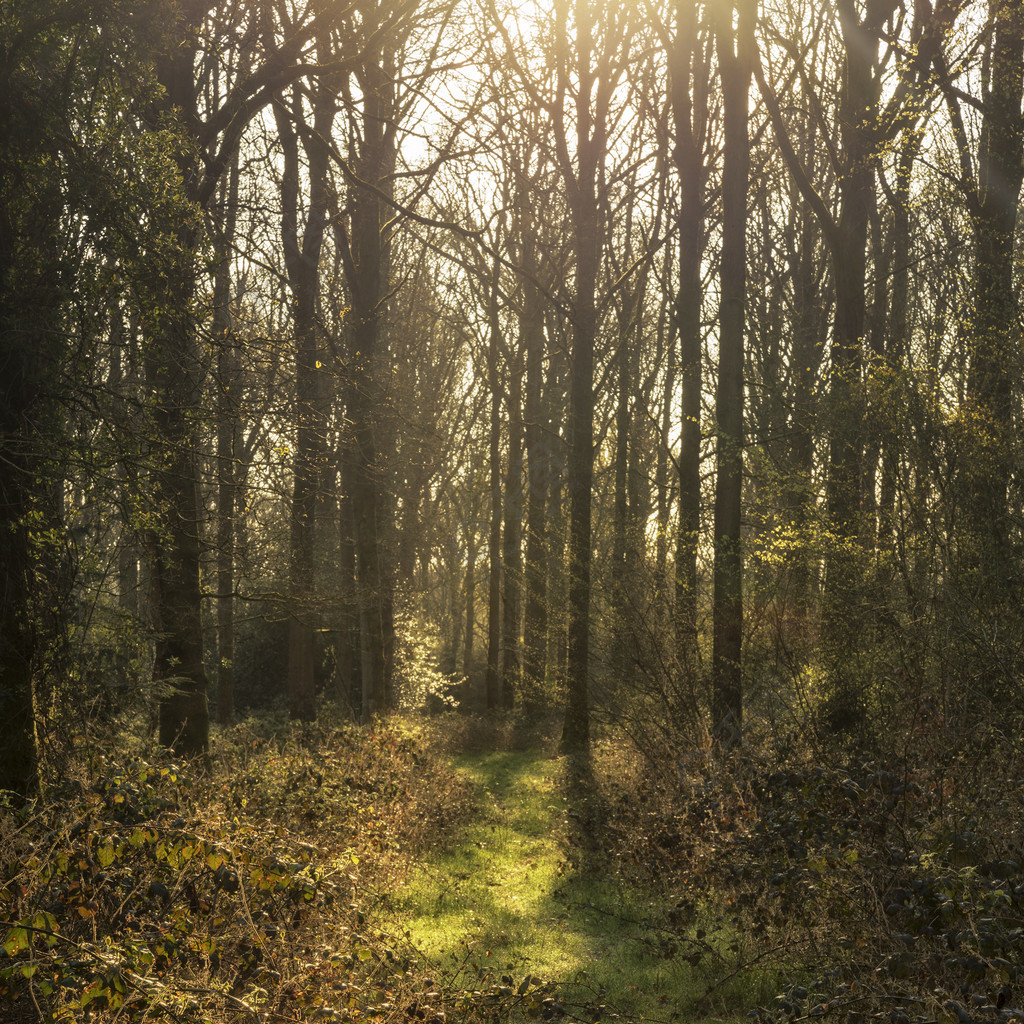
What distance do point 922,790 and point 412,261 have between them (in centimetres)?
2130

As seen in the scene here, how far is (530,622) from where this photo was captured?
20188 mm

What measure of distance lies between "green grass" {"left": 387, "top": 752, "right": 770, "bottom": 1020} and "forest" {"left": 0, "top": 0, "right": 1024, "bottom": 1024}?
50mm

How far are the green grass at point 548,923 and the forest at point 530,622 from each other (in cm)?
5

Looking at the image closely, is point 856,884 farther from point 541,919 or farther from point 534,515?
point 534,515

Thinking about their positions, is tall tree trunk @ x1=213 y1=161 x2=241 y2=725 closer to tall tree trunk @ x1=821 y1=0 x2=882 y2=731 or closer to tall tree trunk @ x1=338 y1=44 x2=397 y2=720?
tall tree trunk @ x1=338 y1=44 x2=397 y2=720

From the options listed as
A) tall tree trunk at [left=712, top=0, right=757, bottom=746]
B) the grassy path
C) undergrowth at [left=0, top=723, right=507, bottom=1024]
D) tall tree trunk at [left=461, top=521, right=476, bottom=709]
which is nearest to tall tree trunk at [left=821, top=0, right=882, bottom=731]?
tall tree trunk at [left=712, top=0, right=757, bottom=746]

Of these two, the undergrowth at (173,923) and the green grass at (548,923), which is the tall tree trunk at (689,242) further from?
the undergrowth at (173,923)

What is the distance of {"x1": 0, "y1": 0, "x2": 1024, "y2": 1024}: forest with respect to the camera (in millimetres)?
4984

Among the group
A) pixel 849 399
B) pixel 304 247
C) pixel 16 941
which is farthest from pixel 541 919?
pixel 304 247

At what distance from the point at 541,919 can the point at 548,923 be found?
0.13 m

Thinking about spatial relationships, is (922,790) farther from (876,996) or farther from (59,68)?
(59,68)

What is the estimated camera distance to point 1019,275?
11148 mm

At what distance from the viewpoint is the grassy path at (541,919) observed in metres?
6.29

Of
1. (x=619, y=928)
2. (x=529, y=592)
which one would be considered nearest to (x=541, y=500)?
(x=529, y=592)
